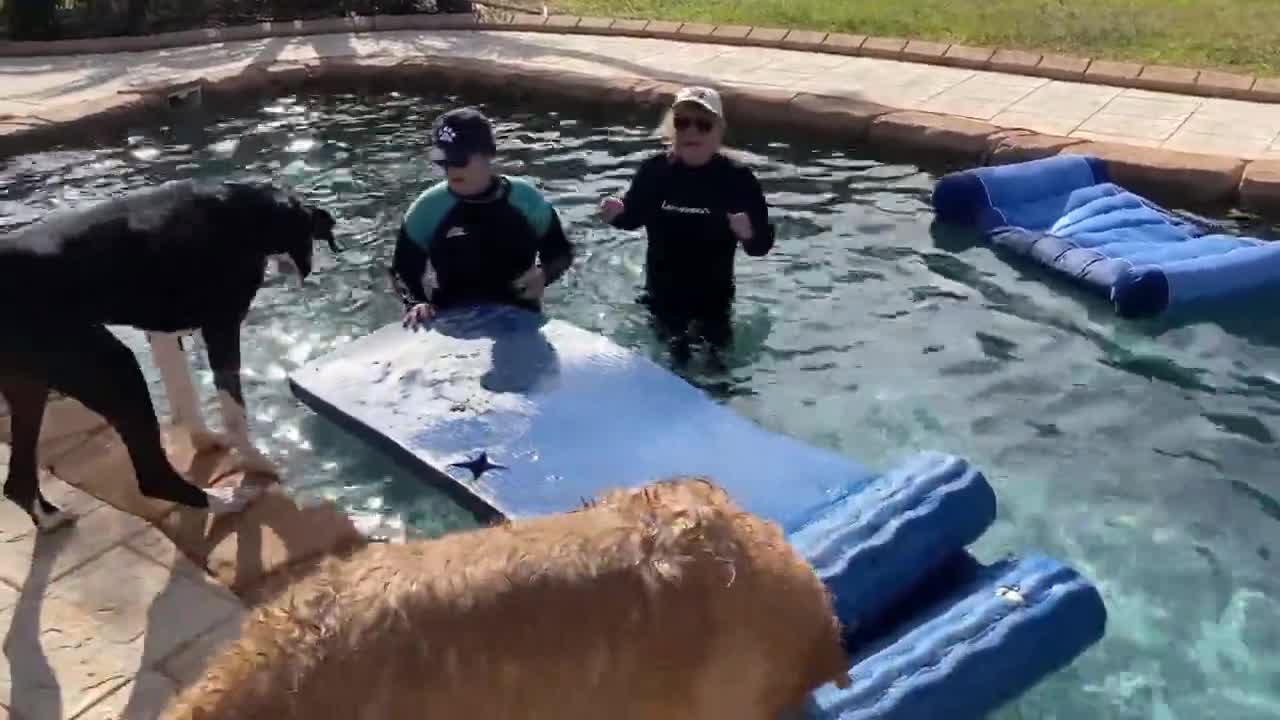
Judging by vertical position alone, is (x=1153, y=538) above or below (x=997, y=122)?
below

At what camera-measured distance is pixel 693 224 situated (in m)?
5.57

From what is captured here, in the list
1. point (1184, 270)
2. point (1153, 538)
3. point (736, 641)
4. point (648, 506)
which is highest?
point (648, 506)

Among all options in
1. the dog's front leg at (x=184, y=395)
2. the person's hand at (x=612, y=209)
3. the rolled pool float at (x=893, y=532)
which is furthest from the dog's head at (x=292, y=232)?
the rolled pool float at (x=893, y=532)

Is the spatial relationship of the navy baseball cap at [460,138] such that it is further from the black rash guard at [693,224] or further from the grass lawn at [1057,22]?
the grass lawn at [1057,22]

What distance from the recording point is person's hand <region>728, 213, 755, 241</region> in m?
5.34

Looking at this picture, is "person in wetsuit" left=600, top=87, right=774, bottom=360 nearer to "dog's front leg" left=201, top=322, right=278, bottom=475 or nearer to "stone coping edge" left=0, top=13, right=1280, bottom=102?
"dog's front leg" left=201, top=322, right=278, bottom=475

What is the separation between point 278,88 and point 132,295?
7.14 meters

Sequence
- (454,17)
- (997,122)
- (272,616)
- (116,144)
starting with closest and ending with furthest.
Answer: (272,616), (997,122), (116,144), (454,17)

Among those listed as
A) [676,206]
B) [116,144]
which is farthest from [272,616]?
[116,144]

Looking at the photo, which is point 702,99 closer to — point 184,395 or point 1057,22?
point 184,395

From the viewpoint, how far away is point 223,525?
395cm

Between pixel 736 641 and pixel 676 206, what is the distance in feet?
13.0

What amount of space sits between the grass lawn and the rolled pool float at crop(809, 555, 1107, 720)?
7360 mm

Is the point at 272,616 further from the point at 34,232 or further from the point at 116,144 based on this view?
the point at 116,144
